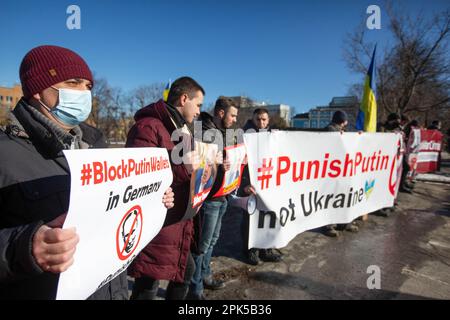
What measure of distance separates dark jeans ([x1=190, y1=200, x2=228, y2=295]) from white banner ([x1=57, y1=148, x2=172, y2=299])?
1.05 m

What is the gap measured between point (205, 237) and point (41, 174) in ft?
5.79

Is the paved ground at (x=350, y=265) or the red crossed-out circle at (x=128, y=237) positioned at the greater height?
the red crossed-out circle at (x=128, y=237)

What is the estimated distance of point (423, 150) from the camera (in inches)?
339

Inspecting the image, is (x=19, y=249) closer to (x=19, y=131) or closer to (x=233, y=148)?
(x=19, y=131)

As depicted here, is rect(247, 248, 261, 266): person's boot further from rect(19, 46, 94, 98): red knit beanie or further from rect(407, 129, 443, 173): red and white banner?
rect(407, 129, 443, 173): red and white banner

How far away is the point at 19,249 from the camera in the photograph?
2.90 feet

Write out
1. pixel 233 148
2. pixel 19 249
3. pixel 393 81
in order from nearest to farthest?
1. pixel 19 249
2. pixel 233 148
3. pixel 393 81

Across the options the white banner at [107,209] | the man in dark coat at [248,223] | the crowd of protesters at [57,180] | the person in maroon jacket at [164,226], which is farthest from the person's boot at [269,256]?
the white banner at [107,209]

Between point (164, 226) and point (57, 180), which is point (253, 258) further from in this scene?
point (57, 180)

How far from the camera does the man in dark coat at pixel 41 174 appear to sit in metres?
0.88

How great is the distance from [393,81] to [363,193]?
13159 mm

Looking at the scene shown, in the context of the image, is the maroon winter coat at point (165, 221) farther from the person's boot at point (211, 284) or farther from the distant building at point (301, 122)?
the distant building at point (301, 122)
